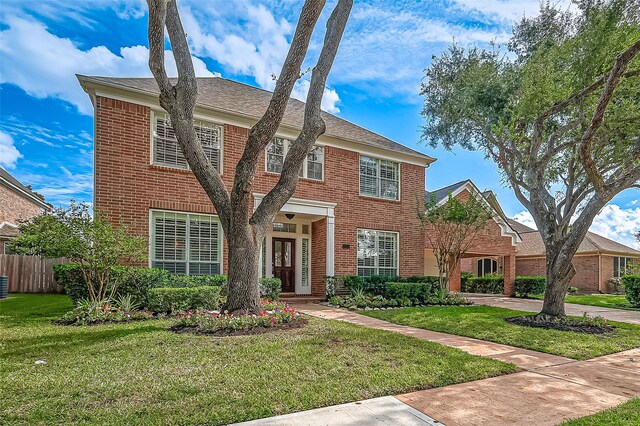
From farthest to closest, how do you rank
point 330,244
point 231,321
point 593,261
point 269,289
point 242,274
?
point 593,261, point 330,244, point 269,289, point 242,274, point 231,321

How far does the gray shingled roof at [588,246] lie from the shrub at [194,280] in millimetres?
22497

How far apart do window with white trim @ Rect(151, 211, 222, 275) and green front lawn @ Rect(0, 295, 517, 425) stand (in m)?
4.22

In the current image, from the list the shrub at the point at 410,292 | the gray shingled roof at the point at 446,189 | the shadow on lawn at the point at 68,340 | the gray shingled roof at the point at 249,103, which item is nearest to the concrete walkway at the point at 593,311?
the shrub at the point at 410,292

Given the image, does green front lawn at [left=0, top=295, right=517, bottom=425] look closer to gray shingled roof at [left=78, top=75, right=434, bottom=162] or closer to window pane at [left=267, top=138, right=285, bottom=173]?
gray shingled roof at [left=78, top=75, right=434, bottom=162]

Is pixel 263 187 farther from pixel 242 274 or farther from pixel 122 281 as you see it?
pixel 242 274

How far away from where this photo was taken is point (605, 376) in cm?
487

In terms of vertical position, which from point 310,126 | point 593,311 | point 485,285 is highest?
point 310,126

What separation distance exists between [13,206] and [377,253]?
22.3 metres

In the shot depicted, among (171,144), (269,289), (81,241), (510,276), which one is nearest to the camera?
(81,241)

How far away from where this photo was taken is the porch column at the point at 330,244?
13960 mm

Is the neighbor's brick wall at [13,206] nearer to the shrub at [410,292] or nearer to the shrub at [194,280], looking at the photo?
the shrub at [194,280]

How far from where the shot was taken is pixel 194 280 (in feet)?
34.6

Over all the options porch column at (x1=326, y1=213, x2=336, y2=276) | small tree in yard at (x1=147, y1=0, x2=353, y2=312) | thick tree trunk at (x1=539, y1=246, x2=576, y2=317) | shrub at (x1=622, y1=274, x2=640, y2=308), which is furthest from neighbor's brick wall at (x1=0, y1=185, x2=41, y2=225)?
shrub at (x1=622, y1=274, x2=640, y2=308)

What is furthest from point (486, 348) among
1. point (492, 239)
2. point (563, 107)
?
point (492, 239)
